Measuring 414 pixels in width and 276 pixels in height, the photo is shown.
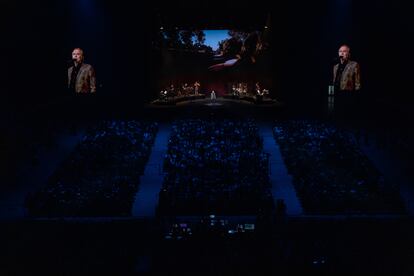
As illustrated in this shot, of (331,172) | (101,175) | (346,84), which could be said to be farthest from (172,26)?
(331,172)

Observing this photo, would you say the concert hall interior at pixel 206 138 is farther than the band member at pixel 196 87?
No

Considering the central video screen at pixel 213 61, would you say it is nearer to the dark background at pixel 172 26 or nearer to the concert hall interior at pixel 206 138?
the concert hall interior at pixel 206 138

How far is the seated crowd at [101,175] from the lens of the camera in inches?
590

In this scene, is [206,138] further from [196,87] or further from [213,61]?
[213,61]

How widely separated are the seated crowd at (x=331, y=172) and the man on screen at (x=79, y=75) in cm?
834

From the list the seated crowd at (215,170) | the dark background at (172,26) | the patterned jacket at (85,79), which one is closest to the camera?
the seated crowd at (215,170)

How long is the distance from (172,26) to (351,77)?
11546 millimetres

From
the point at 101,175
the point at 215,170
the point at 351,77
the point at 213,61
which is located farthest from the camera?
the point at 213,61

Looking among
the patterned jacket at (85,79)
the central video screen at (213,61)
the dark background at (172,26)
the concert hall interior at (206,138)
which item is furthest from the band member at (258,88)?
the patterned jacket at (85,79)

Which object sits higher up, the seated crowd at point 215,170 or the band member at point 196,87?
the band member at point 196,87

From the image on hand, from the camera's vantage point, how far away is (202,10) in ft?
90.9

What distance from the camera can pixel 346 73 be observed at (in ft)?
72.6

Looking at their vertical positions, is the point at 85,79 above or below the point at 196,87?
above

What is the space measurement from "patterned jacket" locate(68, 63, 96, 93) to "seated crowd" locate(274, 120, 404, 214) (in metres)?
8.25
